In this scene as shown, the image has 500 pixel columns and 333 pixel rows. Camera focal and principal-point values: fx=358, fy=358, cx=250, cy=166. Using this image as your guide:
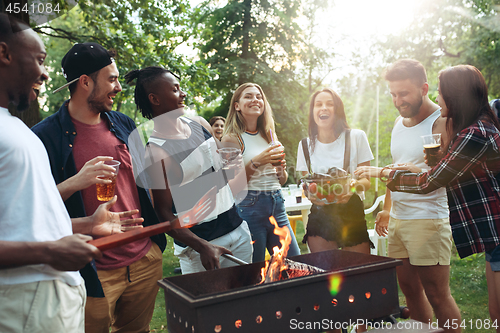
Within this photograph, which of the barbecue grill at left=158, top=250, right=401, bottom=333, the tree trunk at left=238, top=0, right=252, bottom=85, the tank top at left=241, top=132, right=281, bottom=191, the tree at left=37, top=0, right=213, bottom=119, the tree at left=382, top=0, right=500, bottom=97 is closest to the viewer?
the barbecue grill at left=158, top=250, right=401, bottom=333

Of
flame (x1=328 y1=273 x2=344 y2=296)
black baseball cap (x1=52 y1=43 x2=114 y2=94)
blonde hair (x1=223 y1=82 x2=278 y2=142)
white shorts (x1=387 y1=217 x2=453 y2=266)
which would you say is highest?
black baseball cap (x1=52 y1=43 x2=114 y2=94)

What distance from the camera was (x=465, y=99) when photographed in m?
2.34

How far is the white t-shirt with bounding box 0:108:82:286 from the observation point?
49.6 inches

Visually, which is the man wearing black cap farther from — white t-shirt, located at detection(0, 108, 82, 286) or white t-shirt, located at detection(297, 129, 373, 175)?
white t-shirt, located at detection(297, 129, 373, 175)

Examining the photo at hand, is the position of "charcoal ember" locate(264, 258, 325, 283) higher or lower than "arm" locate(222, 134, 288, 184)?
lower

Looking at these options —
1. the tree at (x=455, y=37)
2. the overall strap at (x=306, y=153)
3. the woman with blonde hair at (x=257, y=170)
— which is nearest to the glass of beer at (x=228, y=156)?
the woman with blonde hair at (x=257, y=170)

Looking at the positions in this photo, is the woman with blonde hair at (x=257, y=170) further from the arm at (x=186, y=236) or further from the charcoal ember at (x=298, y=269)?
the charcoal ember at (x=298, y=269)

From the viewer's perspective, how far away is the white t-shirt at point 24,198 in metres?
1.26

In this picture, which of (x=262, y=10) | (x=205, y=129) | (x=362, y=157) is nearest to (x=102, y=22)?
(x=205, y=129)

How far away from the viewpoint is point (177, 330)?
1.73 meters

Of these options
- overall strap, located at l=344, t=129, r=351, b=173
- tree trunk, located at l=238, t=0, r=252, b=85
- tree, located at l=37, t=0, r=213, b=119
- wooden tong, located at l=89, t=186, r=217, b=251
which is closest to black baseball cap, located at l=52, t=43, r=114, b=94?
wooden tong, located at l=89, t=186, r=217, b=251

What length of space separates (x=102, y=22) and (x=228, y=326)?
8011 millimetres

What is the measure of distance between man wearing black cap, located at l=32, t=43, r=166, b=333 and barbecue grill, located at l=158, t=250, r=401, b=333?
461mm

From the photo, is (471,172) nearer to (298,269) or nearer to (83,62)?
(298,269)
